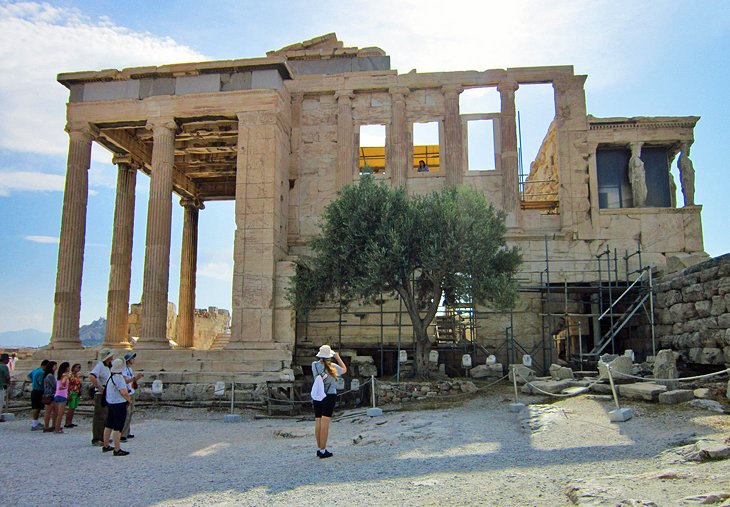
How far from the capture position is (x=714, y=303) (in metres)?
13.8

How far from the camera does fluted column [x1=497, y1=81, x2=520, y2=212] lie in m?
21.0

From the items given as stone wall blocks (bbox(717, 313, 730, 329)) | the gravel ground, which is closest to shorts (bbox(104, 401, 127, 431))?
the gravel ground

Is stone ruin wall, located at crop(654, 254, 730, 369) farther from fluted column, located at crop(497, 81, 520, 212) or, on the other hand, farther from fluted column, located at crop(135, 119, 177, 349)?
fluted column, located at crop(135, 119, 177, 349)

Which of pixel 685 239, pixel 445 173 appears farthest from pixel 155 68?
pixel 685 239

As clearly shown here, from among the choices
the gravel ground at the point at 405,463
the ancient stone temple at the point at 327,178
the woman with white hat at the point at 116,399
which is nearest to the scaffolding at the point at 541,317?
the ancient stone temple at the point at 327,178

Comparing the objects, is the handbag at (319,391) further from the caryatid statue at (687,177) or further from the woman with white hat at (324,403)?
the caryatid statue at (687,177)

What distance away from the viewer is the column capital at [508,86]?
21.7 meters

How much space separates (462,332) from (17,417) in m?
11.8

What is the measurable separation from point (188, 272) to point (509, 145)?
45.4ft

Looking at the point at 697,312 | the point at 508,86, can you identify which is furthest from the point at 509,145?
the point at 697,312

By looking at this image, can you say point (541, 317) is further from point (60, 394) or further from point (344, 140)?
point (60, 394)

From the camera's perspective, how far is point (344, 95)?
2223 cm

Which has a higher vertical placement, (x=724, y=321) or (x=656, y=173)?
(x=656, y=173)

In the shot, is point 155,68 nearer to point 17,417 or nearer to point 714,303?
point 17,417
